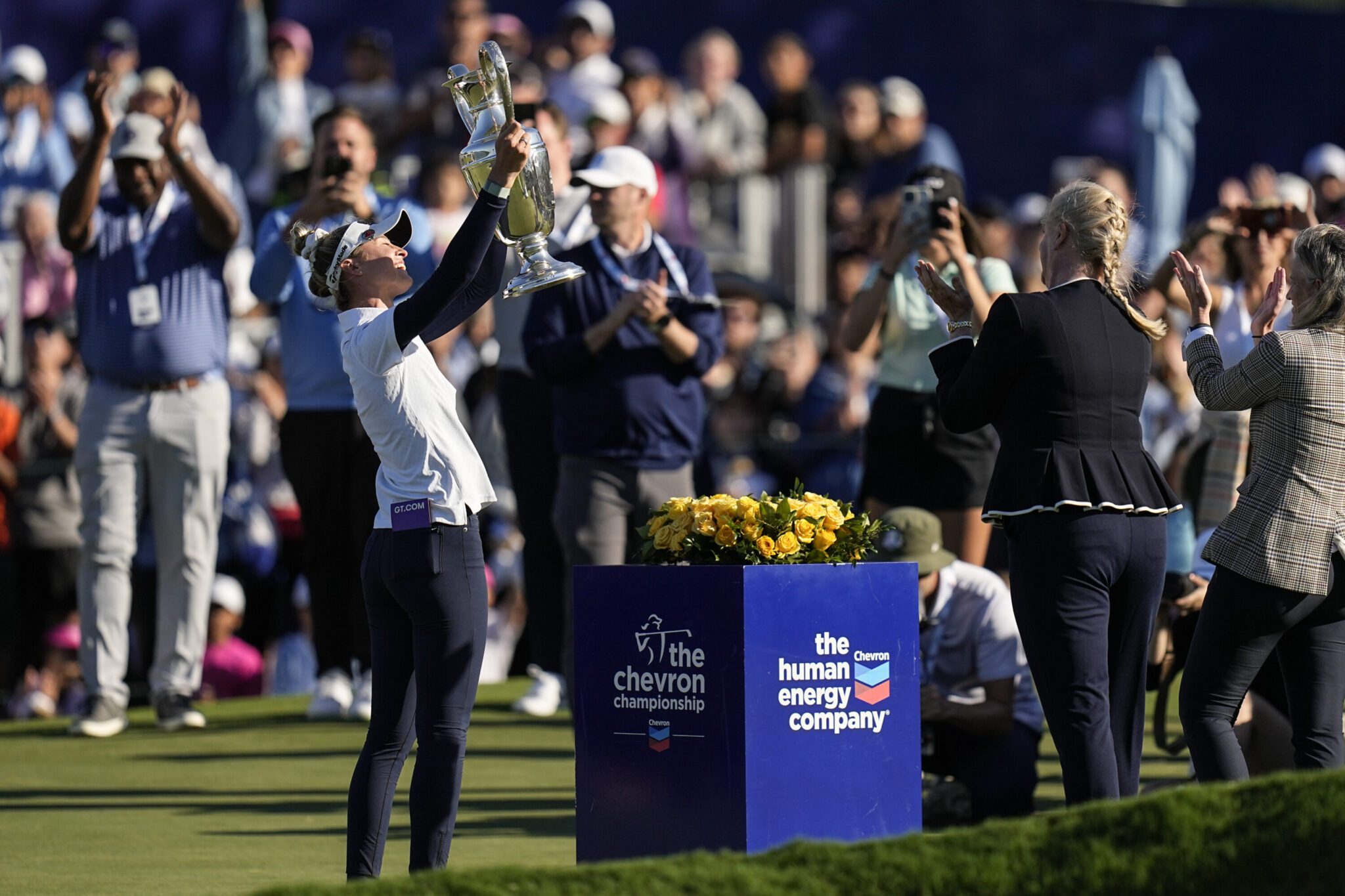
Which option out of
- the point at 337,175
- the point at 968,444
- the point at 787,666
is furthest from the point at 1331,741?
the point at 337,175

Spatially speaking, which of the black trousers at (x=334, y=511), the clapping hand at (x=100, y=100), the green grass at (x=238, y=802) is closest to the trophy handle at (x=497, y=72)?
the green grass at (x=238, y=802)

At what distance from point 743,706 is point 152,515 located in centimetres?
439

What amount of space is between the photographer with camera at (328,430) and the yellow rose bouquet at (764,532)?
3.34 metres

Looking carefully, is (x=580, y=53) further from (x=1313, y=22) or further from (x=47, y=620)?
(x=1313, y=22)

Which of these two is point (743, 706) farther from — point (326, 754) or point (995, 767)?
point (326, 754)

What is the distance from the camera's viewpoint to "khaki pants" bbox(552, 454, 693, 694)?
320 inches

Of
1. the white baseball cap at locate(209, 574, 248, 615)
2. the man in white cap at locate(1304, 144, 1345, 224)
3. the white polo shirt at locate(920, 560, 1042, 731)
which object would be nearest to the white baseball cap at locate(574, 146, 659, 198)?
the white polo shirt at locate(920, 560, 1042, 731)

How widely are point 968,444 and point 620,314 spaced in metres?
1.54

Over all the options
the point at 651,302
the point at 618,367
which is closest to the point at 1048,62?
the point at 618,367

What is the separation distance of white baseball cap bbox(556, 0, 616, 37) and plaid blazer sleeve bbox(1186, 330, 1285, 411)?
10.4 m

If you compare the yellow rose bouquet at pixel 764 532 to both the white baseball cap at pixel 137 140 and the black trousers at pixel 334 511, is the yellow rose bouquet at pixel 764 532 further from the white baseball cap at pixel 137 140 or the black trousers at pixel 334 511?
the white baseball cap at pixel 137 140

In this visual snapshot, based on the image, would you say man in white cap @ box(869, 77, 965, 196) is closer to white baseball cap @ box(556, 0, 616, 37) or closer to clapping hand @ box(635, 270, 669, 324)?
white baseball cap @ box(556, 0, 616, 37)

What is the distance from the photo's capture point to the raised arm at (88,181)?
8.20 meters

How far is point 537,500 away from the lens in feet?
30.1
